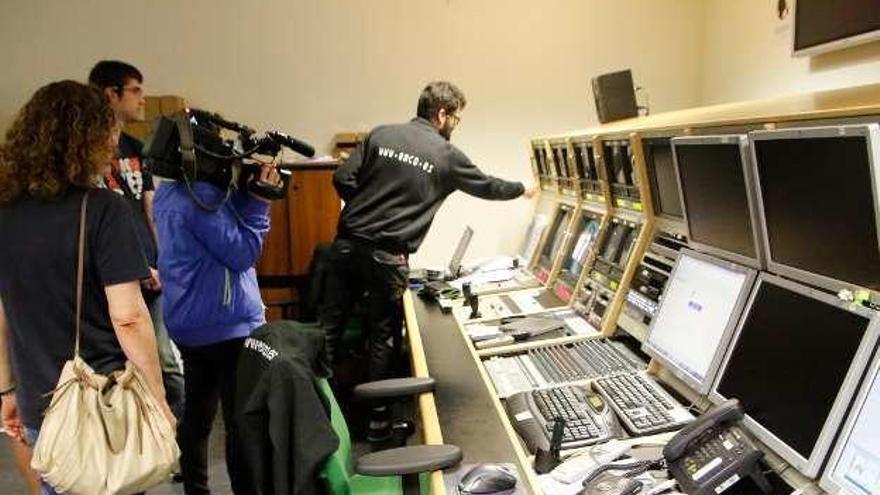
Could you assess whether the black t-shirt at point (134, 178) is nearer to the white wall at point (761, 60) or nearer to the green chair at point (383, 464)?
the green chair at point (383, 464)

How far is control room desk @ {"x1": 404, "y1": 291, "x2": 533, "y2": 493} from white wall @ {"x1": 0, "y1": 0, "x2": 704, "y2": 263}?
2145 millimetres

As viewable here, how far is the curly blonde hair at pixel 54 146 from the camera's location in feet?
4.81

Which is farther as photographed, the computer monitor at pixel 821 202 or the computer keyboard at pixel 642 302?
the computer keyboard at pixel 642 302

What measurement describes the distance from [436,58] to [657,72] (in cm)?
154

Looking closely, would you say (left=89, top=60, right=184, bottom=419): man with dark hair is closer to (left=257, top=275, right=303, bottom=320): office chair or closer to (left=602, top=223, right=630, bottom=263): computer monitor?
(left=257, top=275, right=303, bottom=320): office chair

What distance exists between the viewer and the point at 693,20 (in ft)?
14.4

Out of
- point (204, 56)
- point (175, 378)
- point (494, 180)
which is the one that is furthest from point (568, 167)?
point (204, 56)

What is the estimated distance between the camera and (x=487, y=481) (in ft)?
4.20

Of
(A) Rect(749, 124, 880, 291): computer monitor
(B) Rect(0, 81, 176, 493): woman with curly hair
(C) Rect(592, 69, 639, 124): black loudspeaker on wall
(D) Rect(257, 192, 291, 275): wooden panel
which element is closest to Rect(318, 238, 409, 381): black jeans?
(D) Rect(257, 192, 291, 275): wooden panel

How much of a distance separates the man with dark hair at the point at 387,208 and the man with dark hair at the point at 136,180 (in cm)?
68

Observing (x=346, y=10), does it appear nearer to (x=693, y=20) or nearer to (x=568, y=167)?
(x=568, y=167)

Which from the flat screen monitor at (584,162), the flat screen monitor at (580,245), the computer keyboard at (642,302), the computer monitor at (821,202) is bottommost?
the computer keyboard at (642,302)

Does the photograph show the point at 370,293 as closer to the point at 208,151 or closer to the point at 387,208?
the point at 387,208

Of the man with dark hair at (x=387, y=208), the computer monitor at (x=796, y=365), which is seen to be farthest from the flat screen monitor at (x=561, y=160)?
the computer monitor at (x=796, y=365)
